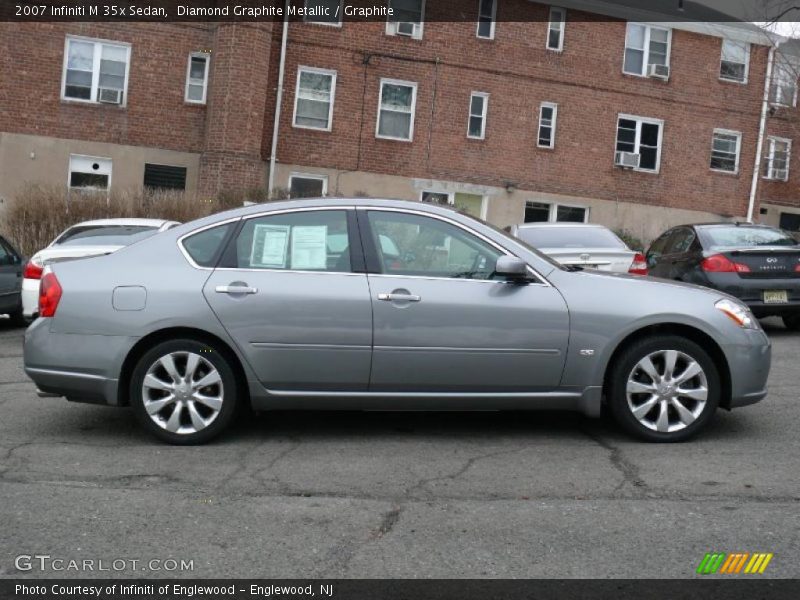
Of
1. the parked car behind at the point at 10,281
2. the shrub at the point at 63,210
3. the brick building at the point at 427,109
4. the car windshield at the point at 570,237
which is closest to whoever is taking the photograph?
the parked car behind at the point at 10,281

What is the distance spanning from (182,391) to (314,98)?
18257mm

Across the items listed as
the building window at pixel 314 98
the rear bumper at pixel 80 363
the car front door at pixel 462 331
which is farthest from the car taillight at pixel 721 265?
the building window at pixel 314 98

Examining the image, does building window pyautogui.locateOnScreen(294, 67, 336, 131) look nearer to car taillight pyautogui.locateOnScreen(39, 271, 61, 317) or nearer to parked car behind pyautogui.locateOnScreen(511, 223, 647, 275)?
parked car behind pyautogui.locateOnScreen(511, 223, 647, 275)

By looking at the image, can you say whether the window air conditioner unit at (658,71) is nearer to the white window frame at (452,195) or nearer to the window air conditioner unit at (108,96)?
the white window frame at (452,195)

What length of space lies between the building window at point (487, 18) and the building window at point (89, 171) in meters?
10.1

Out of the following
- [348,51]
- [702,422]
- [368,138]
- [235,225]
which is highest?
[348,51]

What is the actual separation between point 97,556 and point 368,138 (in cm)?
2022

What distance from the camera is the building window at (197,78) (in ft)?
73.2

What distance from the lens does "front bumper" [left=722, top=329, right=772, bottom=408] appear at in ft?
19.1

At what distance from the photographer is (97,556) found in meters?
3.92
